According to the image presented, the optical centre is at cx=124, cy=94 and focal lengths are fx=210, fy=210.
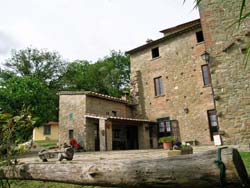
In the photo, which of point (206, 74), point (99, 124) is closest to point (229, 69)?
point (206, 74)

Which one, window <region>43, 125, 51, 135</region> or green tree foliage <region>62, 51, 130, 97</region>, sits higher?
green tree foliage <region>62, 51, 130, 97</region>

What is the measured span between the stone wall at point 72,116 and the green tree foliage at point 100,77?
11600 millimetres

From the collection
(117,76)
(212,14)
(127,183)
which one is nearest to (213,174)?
(127,183)

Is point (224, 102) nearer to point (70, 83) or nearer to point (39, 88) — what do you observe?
point (39, 88)

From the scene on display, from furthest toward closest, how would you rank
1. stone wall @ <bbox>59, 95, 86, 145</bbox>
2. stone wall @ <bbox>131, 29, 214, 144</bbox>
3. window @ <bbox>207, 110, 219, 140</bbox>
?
stone wall @ <bbox>59, 95, 86, 145</bbox>
stone wall @ <bbox>131, 29, 214, 144</bbox>
window @ <bbox>207, 110, 219, 140</bbox>

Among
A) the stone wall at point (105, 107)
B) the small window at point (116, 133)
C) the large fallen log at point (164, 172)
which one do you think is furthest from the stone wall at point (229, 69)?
the small window at point (116, 133)

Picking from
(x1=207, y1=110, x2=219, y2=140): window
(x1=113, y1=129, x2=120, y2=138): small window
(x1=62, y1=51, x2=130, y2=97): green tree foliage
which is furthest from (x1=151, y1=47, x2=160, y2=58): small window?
(x1=62, y1=51, x2=130, y2=97): green tree foliage

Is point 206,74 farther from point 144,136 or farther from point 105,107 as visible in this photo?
point 105,107

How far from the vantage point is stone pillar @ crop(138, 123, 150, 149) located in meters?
16.6

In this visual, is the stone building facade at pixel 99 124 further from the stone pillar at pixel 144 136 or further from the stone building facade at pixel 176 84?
the stone building facade at pixel 176 84

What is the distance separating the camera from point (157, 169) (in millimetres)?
2074

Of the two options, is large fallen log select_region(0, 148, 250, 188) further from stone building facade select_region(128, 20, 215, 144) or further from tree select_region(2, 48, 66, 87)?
tree select_region(2, 48, 66, 87)

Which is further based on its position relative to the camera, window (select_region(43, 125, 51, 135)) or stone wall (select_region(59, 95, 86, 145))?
window (select_region(43, 125, 51, 135))

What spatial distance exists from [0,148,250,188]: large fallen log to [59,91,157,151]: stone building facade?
37.8 ft
